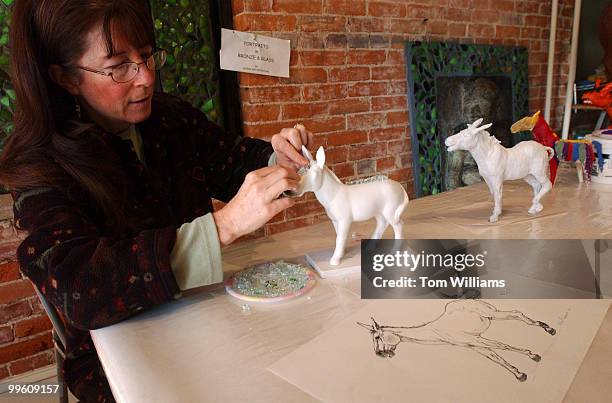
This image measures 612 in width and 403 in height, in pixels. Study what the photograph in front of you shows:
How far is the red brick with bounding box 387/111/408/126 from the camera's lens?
2.04 meters

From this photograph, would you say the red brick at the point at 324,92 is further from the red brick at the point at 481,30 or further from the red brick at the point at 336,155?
the red brick at the point at 481,30

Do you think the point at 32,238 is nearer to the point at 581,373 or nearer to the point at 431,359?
the point at 431,359

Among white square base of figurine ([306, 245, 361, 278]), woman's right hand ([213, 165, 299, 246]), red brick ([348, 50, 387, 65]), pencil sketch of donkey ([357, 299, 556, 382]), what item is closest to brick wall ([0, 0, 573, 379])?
red brick ([348, 50, 387, 65])

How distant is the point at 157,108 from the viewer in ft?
3.79

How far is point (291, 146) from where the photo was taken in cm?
101

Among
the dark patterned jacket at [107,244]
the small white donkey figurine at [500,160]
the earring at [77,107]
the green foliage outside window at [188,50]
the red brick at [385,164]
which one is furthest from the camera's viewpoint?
the red brick at [385,164]

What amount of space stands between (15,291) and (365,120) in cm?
145

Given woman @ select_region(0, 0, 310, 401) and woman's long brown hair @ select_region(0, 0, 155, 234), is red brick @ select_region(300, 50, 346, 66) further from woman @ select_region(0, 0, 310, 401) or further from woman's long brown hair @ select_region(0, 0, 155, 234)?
woman's long brown hair @ select_region(0, 0, 155, 234)

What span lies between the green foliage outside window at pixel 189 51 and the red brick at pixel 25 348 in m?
0.94

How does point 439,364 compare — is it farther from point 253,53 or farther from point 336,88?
point 336,88

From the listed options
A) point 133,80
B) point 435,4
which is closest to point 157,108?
point 133,80

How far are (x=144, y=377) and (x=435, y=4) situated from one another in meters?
2.04

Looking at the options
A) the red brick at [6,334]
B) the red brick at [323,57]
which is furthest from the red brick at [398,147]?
the red brick at [6,334]

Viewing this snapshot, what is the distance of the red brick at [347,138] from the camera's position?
1882 millimetres
